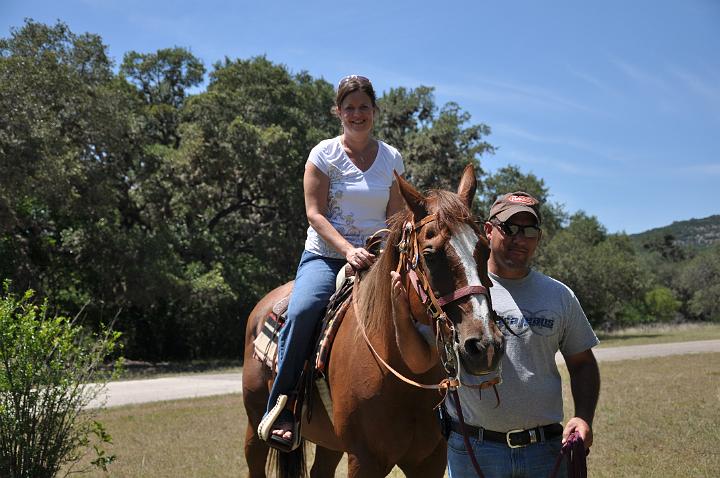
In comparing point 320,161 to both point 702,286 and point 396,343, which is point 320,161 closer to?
point 396,343

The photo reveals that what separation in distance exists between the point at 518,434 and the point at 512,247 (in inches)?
34.3

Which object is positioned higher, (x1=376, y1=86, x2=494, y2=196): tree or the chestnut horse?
(x1=376, y1=86, x2=494, y2=196): tree

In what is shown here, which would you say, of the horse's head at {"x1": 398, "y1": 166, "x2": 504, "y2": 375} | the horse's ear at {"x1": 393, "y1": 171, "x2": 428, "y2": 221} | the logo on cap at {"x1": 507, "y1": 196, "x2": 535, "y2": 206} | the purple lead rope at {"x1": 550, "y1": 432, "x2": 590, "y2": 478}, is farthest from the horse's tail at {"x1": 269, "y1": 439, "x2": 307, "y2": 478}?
the logo on cap at {"x1": 507, "y1": 196, "x2": 535, "y2": 206}

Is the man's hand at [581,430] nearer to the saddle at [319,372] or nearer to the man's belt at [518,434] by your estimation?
the man's belt at [518,434]

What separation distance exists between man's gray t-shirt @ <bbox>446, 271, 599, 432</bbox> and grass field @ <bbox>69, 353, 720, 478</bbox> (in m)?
3.97

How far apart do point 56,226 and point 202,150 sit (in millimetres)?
5543

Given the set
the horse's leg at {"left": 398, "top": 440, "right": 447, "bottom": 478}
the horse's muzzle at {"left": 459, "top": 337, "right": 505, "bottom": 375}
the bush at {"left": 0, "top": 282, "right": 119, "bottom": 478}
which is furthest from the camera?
the bush at {"left": 0, "top": 282, "right": 119, "bottom": 478}

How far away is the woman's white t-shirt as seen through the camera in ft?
13.3

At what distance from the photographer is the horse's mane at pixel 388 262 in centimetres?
285

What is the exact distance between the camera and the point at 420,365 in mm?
3164

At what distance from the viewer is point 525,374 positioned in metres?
2.97

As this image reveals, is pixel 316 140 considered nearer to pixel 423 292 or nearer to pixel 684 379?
pixel 684 379

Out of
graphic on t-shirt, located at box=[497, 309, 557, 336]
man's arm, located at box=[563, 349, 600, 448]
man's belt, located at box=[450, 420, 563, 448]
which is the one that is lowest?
man's belt, located at box=[450, 420, 563, 448]

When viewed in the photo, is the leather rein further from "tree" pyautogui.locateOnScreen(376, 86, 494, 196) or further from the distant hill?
the distant hill
